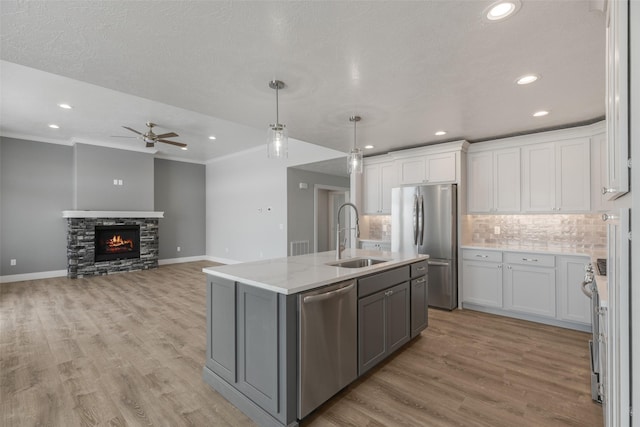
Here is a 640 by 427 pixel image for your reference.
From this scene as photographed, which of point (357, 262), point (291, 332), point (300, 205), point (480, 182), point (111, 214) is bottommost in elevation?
point (291, 332)

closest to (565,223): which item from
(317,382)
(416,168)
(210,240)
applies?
(416,168)

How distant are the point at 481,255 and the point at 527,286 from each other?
2.08 ft

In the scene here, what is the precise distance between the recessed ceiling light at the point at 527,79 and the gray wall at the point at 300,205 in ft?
15.8

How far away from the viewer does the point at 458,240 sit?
14.3ft

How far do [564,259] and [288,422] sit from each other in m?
3.59

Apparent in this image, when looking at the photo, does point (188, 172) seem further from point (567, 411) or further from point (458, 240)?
point (567, 411)

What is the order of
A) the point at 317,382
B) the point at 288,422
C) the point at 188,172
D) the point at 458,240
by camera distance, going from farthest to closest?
the point at 188,172 < the point at 458,240 < the point at 317,382 < the point at 288,422

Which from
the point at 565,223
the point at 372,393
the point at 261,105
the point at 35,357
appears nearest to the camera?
the point at 372,393

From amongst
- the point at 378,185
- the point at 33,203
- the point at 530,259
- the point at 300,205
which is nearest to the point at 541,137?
the point at 530,259

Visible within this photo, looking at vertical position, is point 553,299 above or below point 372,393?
above

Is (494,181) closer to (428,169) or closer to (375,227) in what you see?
(428,169)

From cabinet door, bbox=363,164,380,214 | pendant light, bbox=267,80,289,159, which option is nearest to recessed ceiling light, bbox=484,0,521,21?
pendant light, bbox=267,80,289,159

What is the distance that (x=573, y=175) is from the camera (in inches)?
145

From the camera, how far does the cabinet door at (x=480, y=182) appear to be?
14.2 ft
